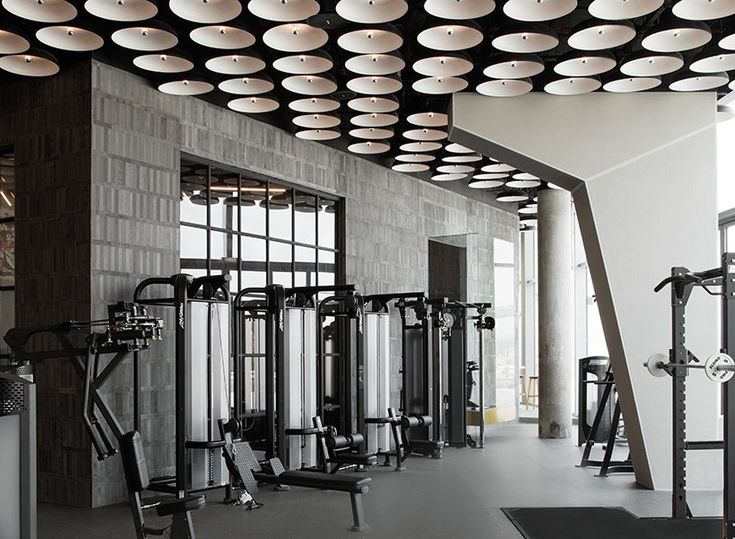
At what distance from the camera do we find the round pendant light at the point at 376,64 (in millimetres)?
7938

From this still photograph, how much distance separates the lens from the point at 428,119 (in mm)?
10086

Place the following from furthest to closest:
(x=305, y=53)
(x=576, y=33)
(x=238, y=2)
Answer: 1. (x=305, y=53)
2. (x=576, y=33)
3. (x=238, y=2)

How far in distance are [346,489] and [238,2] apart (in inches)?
157

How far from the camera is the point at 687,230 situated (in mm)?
8875

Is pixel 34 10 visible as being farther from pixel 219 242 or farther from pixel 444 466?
pixel 444 466

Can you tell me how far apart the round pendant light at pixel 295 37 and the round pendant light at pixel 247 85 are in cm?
118

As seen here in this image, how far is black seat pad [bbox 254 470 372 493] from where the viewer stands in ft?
22.6

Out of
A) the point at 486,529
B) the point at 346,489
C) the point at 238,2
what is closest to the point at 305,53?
the point at 238,2

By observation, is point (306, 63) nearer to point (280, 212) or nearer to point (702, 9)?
point (280, 212)

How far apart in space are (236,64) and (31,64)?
1.90 m

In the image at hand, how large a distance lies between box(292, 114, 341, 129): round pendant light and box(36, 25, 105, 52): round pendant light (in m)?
3.11

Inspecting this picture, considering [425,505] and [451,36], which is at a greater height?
[451,36]

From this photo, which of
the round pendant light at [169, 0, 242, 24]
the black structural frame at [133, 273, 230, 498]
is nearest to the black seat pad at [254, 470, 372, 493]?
the black structural frame at [133, 273, 230, 498]

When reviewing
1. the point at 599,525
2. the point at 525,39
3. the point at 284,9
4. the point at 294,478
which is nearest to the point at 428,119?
the point at 525,39
